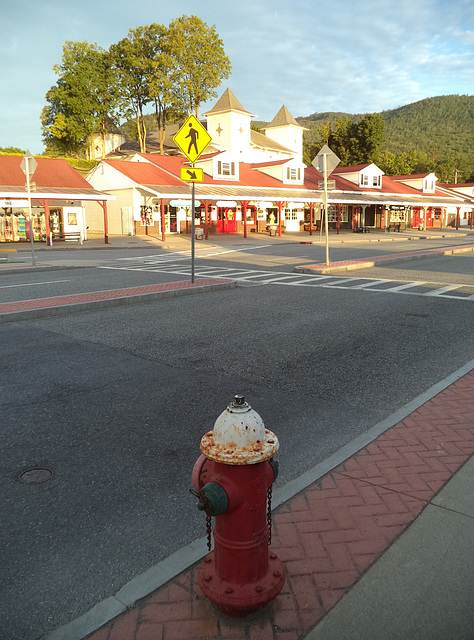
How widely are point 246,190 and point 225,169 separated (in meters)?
2.98

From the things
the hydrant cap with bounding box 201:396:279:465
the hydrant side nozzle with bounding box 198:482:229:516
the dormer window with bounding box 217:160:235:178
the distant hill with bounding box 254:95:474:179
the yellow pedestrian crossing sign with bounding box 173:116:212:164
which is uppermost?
the distant hill with bounding box 254:95:474:179

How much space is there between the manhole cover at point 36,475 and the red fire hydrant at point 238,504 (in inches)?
63.7

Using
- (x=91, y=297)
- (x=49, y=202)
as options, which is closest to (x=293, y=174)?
(x=49, y=202)

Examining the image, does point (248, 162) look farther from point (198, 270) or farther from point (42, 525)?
point (42, 525)

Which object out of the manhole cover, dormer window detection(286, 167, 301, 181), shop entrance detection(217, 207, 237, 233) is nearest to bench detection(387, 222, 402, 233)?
dormer window detection(286, 167, 301, 181)

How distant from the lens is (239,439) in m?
2.13

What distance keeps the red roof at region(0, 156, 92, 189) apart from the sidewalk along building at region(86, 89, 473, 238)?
415 cm

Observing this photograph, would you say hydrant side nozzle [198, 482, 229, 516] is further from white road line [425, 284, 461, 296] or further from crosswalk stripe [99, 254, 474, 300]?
white road line [425, 284, 461, 296]

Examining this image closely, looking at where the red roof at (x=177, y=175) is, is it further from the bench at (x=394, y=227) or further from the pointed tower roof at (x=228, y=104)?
the bench at (x=394, y=227)

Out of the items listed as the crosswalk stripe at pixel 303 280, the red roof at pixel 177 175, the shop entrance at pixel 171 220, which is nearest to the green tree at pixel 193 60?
the red roof at pixel 177 175

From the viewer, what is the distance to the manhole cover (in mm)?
3445

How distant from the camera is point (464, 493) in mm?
3150

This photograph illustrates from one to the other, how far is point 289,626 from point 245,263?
1762 centimetres

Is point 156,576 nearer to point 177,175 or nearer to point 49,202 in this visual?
point 49,202
